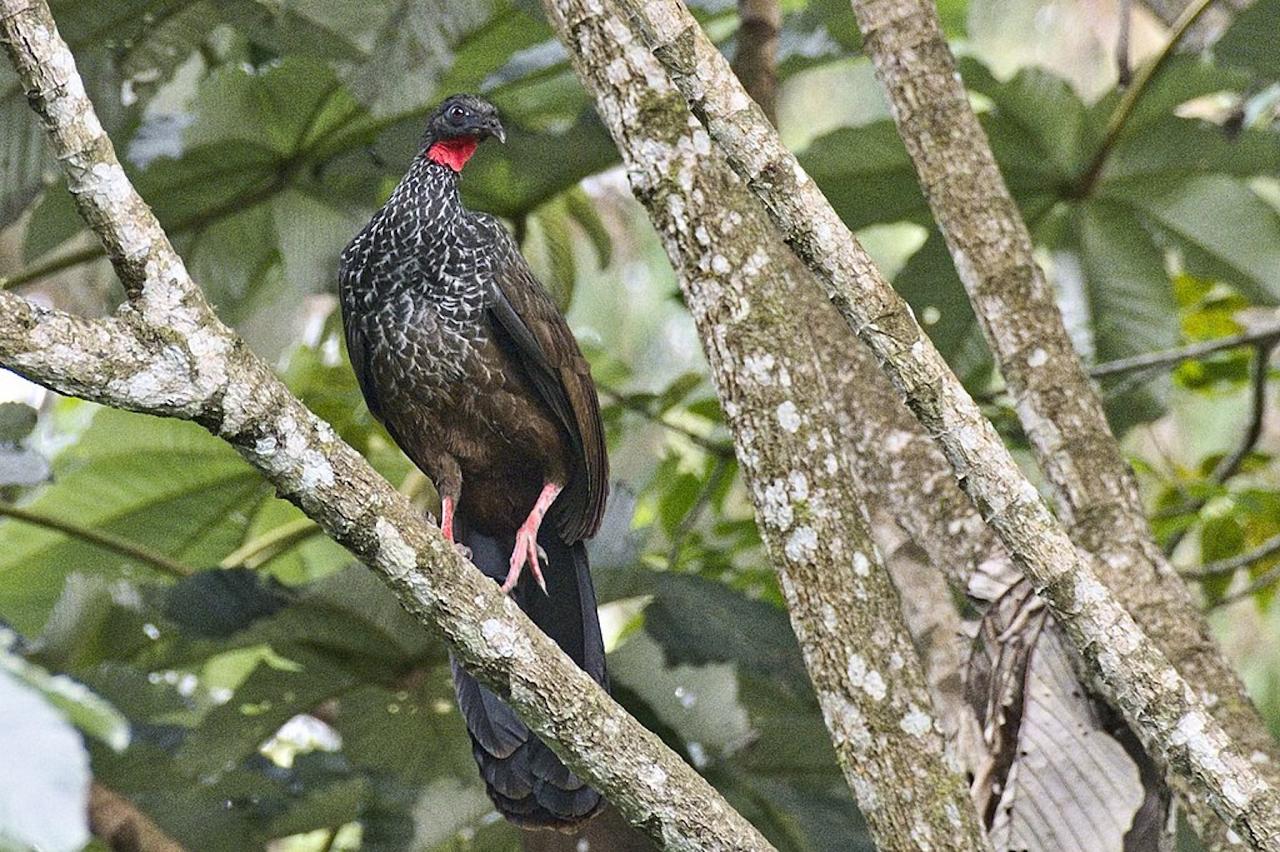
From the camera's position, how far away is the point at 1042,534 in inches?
74.3

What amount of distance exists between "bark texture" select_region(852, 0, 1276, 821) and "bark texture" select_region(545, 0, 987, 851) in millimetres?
554

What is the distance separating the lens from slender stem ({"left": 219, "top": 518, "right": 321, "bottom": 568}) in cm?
376

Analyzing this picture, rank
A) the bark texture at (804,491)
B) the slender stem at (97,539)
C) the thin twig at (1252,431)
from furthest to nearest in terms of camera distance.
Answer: the thin twig at (1252,431) < the slender stem at (97,539) < the bark texture at (804,491)

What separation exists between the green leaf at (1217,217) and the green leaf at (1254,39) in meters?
0.45

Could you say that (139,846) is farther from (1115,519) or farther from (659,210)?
(1115,519)

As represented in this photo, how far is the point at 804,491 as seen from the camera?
7.31ft

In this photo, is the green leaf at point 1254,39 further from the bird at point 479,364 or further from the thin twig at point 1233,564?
the bird at point 479,364

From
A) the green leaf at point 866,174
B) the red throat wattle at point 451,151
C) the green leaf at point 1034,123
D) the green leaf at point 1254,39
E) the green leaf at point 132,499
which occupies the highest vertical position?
the green leaf at point 1254,39

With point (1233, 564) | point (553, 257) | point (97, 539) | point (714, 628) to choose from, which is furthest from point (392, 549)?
point (1233, 564)

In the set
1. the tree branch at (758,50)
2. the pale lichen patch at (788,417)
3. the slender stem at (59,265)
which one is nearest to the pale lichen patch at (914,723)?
the pale lichen patch at (788,417)

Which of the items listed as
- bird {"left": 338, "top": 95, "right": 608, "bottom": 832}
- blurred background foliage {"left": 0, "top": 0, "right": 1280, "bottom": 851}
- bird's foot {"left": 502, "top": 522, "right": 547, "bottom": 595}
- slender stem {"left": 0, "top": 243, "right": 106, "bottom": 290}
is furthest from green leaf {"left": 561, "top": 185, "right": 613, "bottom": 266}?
bird's foot {"left": 502, "top": 522, "right": 547, "bottom": 595}

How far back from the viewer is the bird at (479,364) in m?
2.40

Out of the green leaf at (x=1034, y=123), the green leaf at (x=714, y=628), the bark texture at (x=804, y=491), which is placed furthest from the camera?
the green leaf at (x=1034, y=123)

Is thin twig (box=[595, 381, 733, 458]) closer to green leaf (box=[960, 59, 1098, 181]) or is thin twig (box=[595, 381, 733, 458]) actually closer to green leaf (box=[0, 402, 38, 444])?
green leaf (box=[960, 59, 1098, 181])
